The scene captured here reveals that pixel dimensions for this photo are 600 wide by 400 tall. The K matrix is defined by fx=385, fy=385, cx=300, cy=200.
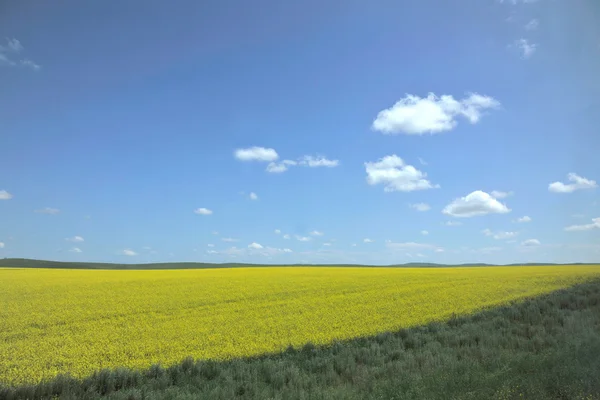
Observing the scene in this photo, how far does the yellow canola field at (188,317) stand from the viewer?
9.20 metres

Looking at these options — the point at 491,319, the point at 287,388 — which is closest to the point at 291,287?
the point at 491,319

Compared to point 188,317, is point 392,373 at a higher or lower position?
lower

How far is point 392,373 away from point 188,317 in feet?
27.0

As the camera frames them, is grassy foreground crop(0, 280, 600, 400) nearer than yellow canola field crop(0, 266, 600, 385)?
Yes

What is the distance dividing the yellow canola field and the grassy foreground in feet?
2.74

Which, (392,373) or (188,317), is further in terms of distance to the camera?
(188,317)

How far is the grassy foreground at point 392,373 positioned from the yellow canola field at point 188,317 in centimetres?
83

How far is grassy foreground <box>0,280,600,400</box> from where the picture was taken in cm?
621

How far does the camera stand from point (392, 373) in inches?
302

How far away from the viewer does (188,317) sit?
13508 millimetres

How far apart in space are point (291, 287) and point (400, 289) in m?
5.86

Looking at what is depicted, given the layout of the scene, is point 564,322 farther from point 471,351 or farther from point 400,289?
point 400,289

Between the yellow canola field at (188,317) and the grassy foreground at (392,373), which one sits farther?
the yellow canola field at (188,317)

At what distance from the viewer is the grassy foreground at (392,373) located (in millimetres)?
6211
